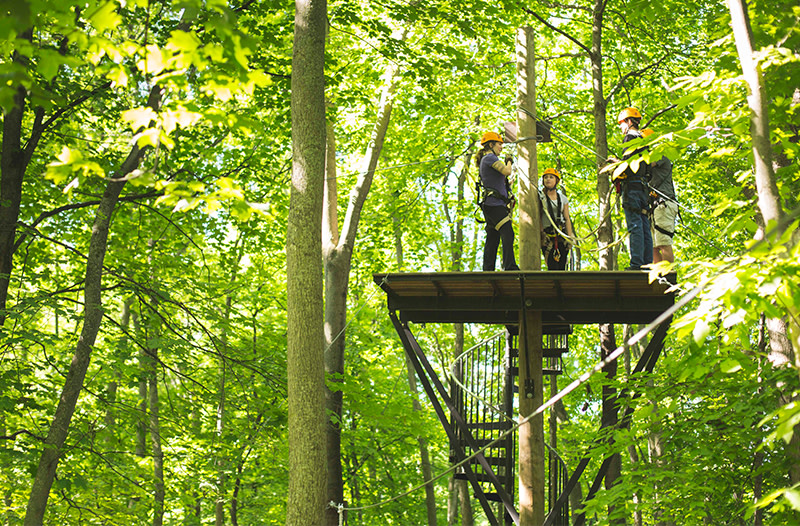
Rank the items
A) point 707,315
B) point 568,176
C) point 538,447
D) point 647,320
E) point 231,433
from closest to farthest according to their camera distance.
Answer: point 707,315 < point 538,447 < point 647,320 < point 231,433 < point 568,176

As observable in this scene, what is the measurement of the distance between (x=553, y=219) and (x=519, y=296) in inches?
48.5

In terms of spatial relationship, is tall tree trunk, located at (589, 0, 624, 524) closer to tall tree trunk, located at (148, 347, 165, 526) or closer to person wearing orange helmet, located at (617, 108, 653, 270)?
person wearing orange helmet, located at (617, 108, 653, 270)

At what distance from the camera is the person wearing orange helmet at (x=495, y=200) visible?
24.1 ft

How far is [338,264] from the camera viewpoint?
10930mm

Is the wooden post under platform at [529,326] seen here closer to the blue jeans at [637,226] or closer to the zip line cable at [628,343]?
the zip line cable at [628,343]

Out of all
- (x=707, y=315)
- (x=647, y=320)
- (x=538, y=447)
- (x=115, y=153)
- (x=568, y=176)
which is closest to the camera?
(x=707, y=315)

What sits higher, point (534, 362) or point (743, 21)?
point (743, 21)

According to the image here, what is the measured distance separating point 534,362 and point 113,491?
648 cm

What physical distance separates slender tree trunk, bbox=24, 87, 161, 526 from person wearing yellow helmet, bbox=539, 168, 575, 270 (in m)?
4.51

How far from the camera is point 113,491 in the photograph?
9.72 m

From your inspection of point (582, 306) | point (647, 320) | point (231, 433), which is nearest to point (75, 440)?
point (231, 433)

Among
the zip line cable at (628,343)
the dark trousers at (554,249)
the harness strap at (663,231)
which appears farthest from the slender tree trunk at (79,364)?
the harness strap at (663,231)

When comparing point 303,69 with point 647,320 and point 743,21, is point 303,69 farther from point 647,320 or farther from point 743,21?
point 647,320

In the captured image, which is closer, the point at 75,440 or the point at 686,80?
the point at 686,80
